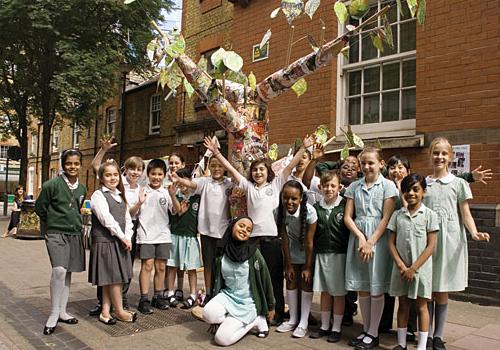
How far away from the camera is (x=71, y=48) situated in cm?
1471

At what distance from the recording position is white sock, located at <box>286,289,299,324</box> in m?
4.59

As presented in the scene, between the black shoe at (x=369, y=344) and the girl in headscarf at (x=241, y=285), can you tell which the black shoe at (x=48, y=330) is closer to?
the girl in headscarf at (x=241, y=285)

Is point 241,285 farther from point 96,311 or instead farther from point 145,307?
point 96,311

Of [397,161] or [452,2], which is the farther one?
[452,2]

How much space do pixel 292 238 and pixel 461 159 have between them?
10.7 feet

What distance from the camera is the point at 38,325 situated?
478 cm

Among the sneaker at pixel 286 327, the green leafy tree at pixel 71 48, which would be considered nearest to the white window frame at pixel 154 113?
the green leafy tree at pixel 71 48

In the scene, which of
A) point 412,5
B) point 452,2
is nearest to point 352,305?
point 412,5

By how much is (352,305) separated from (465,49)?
13.6ft

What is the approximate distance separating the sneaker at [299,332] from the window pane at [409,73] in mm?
4666

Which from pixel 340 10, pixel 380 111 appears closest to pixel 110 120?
pixel 380 111

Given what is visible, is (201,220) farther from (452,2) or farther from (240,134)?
(452,2)

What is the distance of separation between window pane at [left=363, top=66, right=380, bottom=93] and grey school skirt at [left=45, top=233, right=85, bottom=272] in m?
5.46

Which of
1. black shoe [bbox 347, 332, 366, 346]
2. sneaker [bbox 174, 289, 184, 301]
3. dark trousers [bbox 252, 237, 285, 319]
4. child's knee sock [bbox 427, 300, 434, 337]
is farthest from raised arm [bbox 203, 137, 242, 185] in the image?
child's knee sock [bbox 427, 300, 434, 337]
